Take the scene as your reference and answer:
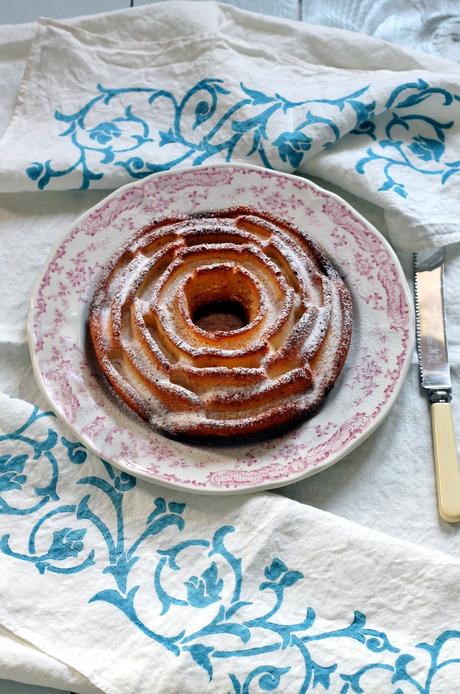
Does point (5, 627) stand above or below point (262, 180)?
below

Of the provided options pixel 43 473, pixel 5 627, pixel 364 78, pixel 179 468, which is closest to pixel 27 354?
pixel 43 473

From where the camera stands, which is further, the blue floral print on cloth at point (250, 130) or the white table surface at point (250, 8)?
the white table surface at point (250, 8)

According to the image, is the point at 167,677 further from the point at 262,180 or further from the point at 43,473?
the point at 262,180

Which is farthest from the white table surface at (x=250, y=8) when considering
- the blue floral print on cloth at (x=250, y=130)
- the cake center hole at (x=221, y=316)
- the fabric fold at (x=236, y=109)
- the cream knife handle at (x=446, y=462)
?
the cream knife handle at (x=446, y=462)

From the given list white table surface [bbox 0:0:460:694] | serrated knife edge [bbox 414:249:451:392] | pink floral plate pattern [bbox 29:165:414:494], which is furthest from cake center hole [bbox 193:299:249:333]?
white table surface [bbox 0:0:460:694]

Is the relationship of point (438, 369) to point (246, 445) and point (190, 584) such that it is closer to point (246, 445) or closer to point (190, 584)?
point (246, 445)

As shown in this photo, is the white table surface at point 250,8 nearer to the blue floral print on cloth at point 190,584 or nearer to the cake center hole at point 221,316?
the cake center hole at point 221,316
